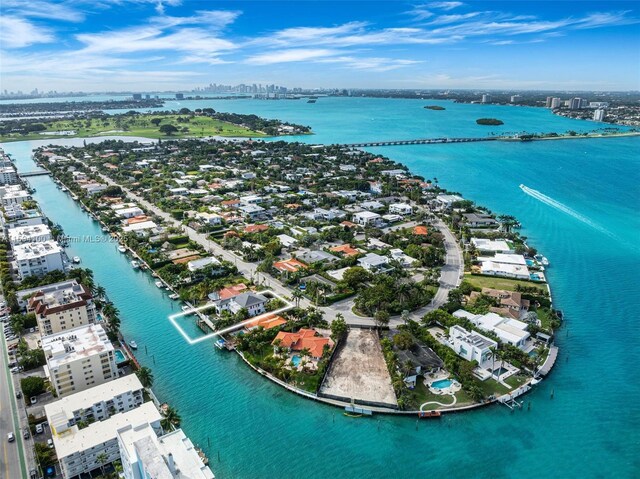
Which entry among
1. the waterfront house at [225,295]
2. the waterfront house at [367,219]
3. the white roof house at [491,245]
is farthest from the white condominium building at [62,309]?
the white roof house at [491,245]

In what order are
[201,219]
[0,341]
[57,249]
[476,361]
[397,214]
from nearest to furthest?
[476,361]
[0,341]
[57,249]
[201,219]
[397,214]

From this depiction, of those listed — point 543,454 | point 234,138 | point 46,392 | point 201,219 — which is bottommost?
point 543,454

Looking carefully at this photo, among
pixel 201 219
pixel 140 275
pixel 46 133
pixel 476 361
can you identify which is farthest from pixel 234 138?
pixel 476 361

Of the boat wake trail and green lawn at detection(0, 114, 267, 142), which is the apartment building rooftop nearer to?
the boat wake trail

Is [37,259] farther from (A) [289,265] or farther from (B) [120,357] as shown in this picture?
(A) [289,265]

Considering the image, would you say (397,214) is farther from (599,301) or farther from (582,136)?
(582,136)

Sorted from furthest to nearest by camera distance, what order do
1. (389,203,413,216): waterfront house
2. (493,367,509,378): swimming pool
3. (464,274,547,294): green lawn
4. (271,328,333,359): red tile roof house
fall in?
1. (389,203,413,216): waterfront house
2. (464,274,547,294): green lawn
3. (271,328,333,359): red tile roof house
4. (493,367,509,378): swimming pool

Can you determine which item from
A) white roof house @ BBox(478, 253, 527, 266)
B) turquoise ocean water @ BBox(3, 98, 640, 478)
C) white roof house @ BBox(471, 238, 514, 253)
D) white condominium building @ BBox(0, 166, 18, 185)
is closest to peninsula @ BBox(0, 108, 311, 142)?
white condominium building @ BBox(0, 166, 18, 185)
